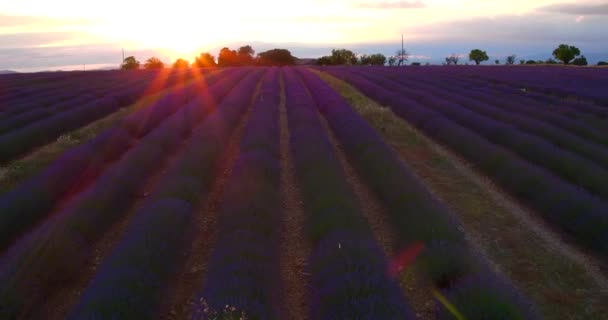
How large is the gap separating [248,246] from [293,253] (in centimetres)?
98

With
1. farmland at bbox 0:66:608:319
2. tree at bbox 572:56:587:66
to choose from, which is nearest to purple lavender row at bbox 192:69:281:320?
farmland at bbox 0:66:608:319

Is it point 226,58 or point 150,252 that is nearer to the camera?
point 150,252

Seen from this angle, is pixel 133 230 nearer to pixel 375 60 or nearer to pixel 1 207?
pixel 1 207

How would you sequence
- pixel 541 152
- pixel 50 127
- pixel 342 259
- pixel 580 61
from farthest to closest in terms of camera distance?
pixel 580 61 → pixel 50 127 → pixel 541 152 → pixel 342 259

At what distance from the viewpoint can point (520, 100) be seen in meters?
14.4

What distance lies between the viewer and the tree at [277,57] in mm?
77113

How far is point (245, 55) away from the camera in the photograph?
81875 millimetres

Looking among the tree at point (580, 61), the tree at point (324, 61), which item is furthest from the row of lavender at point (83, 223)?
the tree at point (324, 61)

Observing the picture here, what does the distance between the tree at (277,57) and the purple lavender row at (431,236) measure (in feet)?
233

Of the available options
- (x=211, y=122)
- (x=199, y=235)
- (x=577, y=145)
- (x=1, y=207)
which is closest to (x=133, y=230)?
(x=199, y=235)

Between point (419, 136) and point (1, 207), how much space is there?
8193mm

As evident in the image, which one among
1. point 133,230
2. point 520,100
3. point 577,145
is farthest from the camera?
point 520,100

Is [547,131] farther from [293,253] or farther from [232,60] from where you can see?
[232,60]

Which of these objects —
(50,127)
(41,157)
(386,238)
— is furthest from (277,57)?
(386,238)
